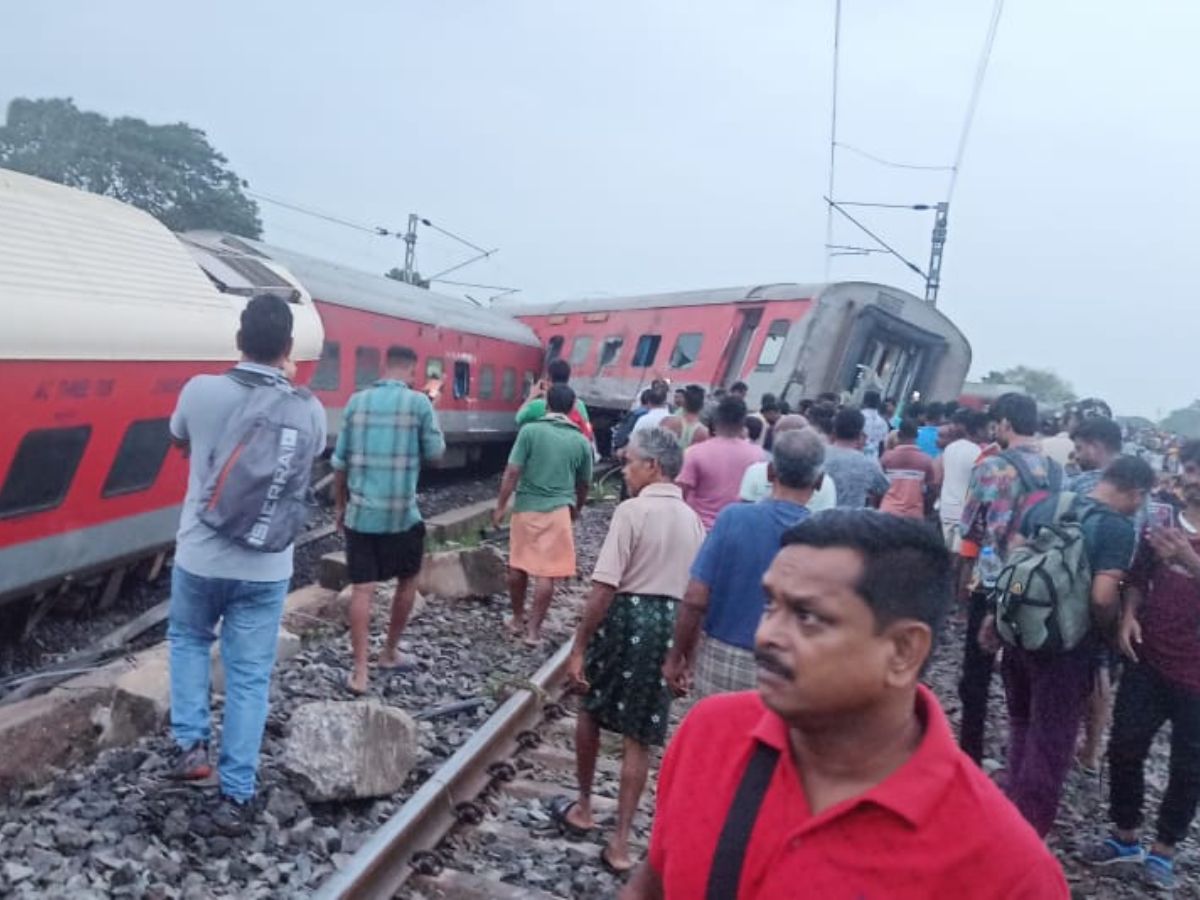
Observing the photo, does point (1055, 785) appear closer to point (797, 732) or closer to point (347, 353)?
point (797, 732)

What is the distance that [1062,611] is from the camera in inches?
158

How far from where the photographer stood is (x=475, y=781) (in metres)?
4.69

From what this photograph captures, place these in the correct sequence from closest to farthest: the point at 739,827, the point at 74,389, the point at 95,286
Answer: the point at 739,827 < the point at 74,389 < the point at 95,286

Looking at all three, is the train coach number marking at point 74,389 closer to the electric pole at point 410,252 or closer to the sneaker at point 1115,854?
the sneaker at point 1115,854

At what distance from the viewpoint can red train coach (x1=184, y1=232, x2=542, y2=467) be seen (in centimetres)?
1245

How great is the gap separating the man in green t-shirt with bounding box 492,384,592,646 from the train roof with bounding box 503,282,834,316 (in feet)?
30.6

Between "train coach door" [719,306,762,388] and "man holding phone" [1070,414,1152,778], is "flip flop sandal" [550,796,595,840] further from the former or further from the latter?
"train coach door" [719,306,762,388]

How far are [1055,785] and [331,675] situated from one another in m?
3.61

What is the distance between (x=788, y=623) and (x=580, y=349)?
19061mm

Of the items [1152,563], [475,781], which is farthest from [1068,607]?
[475,781]

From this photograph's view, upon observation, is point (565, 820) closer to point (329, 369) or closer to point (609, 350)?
point (329, 369)

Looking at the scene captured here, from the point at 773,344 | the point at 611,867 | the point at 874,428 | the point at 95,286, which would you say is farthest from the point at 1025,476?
the point at 773,344

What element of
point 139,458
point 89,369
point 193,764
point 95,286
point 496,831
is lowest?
point 496,831

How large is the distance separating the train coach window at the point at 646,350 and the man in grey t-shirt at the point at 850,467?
1201 cm
